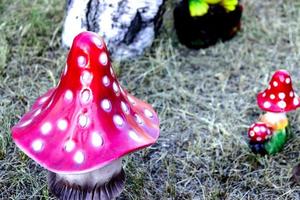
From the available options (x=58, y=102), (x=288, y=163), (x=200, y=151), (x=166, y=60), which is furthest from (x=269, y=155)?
(x=58, y=102)

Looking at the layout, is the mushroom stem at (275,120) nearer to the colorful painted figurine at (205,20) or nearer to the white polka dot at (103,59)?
the colorful painted figurine at (205,20)

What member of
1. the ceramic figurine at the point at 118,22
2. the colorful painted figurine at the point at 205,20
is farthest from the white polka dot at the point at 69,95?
the colorful painted figurine at the point at 205,20

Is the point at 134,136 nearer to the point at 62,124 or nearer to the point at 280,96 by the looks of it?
the point at 62,124

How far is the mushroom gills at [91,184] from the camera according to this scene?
1.65m

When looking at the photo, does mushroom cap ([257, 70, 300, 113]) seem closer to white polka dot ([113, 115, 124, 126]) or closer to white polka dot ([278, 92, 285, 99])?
white polka dot ([278, 92, 285, 99])

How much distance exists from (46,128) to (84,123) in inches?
4.0

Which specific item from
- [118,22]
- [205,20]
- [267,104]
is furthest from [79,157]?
[205,20]

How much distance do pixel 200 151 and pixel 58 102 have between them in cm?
84

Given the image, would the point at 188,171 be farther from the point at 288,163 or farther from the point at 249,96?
the point at 249,96

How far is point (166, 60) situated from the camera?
273 centimetres

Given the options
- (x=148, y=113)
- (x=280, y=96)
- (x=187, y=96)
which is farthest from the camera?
(x=187, y=96)

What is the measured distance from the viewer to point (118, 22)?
8.70ft

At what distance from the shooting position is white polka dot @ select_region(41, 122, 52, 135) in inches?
60.7

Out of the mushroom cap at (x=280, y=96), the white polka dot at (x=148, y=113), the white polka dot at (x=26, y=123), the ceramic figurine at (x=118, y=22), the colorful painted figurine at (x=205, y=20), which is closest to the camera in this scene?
the white polka dot at (x=26, y=123)
